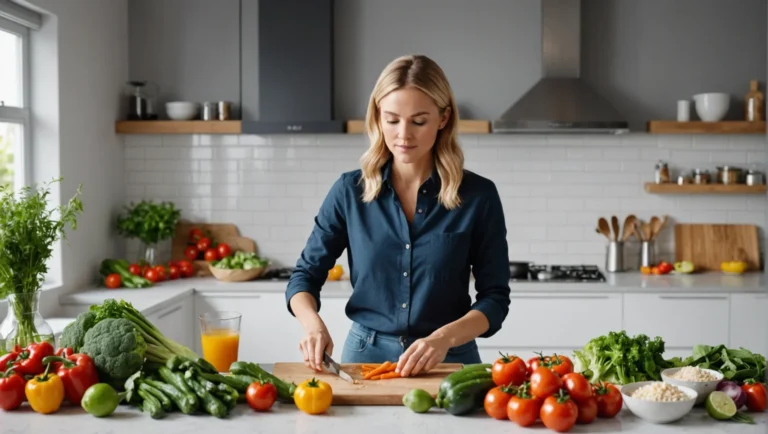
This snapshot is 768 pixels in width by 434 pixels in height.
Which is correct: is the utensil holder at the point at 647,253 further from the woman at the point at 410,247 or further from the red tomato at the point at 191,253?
the woman at the point at 410,247

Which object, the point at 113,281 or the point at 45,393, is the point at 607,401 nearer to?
the point at 45,393

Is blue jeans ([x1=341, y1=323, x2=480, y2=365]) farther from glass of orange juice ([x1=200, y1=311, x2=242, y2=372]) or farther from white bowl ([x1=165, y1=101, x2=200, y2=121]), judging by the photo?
white bowl ([x1=165, y1=101, x2=200, y2=121])

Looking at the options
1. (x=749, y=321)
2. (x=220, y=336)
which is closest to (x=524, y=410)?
(x=220, y=336)

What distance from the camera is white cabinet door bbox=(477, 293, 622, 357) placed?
529 cm

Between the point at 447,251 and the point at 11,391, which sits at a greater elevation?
the point at 447,251

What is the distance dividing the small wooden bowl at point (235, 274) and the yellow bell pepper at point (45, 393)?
3.27 meters

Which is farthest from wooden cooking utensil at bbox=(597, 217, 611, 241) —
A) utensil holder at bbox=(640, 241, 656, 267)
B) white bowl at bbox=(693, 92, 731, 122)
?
white bowl at bbox=(693, 92, 731, 122)

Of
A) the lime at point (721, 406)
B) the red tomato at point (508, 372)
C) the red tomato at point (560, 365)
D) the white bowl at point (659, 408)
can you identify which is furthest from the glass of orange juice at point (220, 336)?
the lime at point (721, 406)

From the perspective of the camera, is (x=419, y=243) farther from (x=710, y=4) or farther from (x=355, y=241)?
(x=710, y=4)

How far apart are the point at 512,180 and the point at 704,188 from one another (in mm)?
1264

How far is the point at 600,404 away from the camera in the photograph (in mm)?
2213

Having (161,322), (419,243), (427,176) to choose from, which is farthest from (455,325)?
(161,322)

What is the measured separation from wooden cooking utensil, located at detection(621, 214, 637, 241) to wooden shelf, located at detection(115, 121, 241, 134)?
8.96 feet

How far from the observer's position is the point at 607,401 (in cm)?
220
